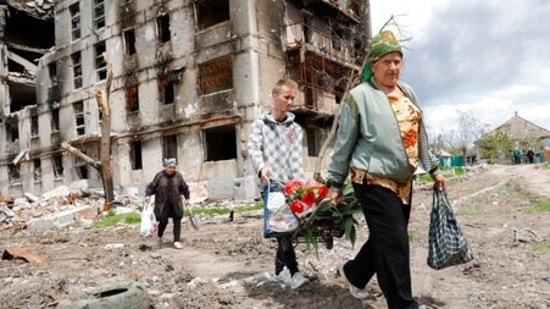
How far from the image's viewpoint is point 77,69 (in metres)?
25.0

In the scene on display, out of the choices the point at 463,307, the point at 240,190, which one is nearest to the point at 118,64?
the point at 240,190

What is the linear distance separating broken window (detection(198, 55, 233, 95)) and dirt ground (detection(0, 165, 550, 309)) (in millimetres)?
10616

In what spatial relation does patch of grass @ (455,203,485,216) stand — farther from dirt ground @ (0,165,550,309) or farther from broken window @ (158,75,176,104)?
broken window @ (158,75,176,104)

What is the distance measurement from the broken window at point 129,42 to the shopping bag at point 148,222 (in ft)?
53.9

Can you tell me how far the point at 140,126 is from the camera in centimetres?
2084

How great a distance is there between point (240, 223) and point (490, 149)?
42.5m

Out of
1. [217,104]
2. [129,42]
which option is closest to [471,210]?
[217,104]

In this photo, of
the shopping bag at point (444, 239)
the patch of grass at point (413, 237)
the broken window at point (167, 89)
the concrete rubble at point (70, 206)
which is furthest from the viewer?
the broken window at point (167, 89)

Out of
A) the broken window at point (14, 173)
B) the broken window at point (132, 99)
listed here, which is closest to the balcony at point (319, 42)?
the broken window at point (132, 99)

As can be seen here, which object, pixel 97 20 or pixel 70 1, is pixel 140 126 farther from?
pixel 70 1

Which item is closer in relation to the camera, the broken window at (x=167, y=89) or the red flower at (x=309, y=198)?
the red flower at (x=309, y=198)

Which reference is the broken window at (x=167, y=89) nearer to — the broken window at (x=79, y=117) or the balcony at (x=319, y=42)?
the balcony at (x=319, y=42)

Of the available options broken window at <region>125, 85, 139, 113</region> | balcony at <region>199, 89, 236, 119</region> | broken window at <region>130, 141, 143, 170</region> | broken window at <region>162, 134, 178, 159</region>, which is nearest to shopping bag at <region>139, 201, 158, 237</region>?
balcony at <region>199, 89, 236, 119</region>

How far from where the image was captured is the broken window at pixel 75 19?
82.4 ft
